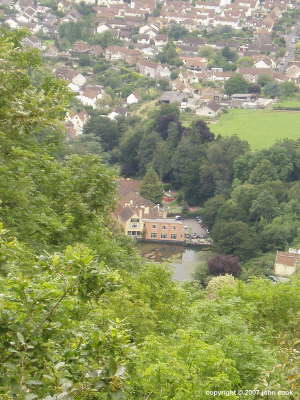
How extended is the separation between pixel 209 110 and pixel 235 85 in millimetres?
4881

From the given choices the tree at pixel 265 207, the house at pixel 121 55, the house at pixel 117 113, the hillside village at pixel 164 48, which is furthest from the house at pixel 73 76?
the tree at pixel 265 207

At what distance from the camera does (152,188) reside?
33.1 m

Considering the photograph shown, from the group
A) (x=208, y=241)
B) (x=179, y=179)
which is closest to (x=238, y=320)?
(x=208, y=241)

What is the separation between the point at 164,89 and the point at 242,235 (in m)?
24.8

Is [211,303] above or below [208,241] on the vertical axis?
above

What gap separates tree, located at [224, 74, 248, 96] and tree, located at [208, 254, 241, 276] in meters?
26.1

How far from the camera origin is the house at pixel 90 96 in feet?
152

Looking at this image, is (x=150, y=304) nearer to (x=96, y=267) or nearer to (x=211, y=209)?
(x=96, y=267)

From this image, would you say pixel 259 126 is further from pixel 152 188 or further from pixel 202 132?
pixel 152 188

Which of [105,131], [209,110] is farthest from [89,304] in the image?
[209,110]

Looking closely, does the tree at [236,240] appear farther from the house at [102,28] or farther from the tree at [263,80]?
the house at [102,28]

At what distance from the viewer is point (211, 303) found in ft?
26.5

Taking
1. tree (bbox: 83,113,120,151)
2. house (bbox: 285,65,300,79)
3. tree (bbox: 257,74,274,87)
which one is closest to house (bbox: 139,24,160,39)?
house (bbox: 285,65,300,79)

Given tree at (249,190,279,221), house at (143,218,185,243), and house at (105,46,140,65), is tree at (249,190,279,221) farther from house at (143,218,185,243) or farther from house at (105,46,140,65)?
house at (105,46,140,65)
